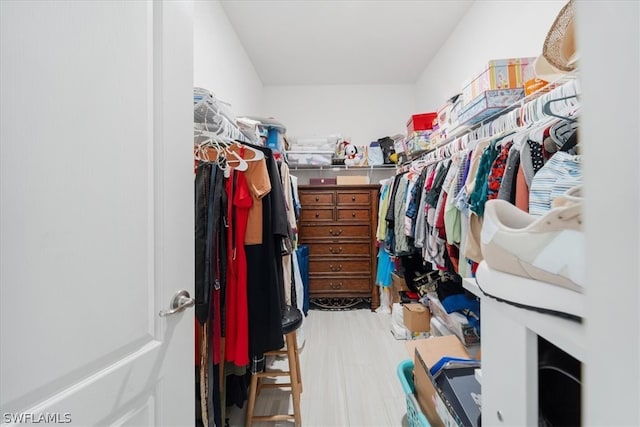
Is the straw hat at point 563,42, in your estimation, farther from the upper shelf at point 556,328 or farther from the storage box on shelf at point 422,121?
the storage box on shelf at point 422,121

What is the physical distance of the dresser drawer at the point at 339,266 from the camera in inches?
110

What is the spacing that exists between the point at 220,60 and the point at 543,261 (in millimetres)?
2174

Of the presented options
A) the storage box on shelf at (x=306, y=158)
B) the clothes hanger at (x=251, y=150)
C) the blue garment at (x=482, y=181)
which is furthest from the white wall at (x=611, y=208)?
the storage box on shelf at (x=306, y=158)

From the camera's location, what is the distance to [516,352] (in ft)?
1.27

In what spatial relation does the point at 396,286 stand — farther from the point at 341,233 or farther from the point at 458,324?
the point at 458,324

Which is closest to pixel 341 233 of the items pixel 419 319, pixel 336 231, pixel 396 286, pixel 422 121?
pixel 336 231

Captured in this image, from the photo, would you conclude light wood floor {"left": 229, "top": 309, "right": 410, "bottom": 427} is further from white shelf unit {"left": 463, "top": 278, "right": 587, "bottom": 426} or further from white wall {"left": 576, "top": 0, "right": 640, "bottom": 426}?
white wall {"left": 576, "top": 0, "right": 640, "bottom": 426}

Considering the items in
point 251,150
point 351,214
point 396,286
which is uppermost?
point 251,150

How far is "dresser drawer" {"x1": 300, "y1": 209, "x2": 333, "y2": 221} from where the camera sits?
2803 mm

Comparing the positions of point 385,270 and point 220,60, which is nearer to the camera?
point 220,60

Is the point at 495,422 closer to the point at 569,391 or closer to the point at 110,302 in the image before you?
the point at 569,391

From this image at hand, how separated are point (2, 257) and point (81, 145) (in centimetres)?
22

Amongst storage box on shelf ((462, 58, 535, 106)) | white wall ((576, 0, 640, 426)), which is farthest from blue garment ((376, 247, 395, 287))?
white wall ((576, 0, 640, 426))

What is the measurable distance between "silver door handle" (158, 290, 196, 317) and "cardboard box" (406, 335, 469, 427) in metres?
0.86
